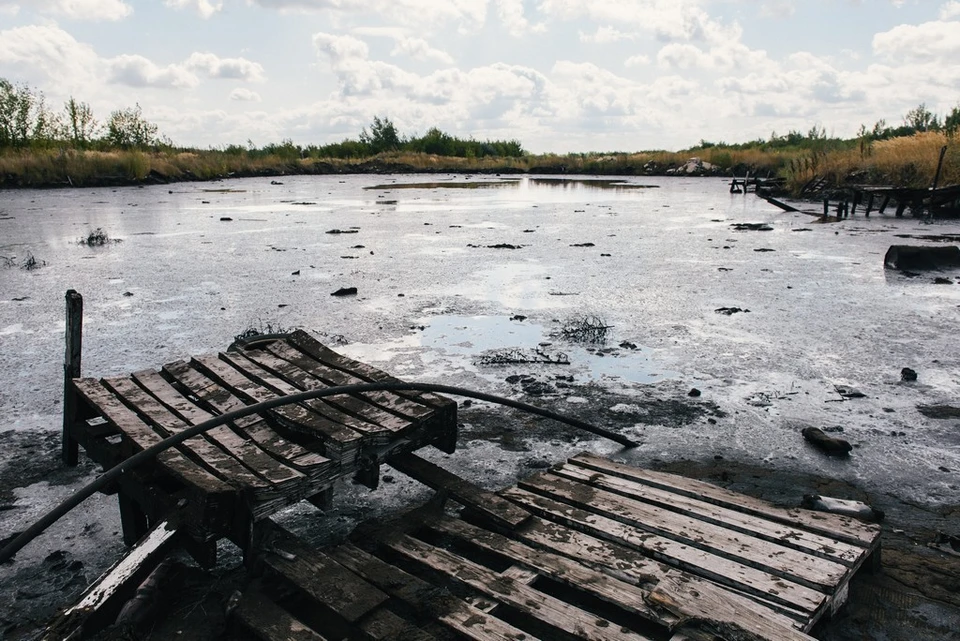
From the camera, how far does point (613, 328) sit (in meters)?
5.87

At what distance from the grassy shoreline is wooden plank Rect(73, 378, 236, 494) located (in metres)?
17.0

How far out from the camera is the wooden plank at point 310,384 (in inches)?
114

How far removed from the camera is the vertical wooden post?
3291mm

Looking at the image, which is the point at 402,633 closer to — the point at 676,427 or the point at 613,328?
the point at 676,427

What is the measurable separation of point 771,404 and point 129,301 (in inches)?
234

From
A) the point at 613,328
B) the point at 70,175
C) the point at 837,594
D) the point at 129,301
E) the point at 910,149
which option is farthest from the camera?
the point at 70,175

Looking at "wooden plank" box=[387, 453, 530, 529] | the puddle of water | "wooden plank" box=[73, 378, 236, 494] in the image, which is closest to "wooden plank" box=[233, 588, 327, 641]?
"wooden plank" box=[73, 378, 236, 494]

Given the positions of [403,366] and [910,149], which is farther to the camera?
[910,149]

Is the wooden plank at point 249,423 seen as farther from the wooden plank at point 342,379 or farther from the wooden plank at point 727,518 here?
the wooden plank at point 727,518

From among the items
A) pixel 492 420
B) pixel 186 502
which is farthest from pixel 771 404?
pixel 186 502

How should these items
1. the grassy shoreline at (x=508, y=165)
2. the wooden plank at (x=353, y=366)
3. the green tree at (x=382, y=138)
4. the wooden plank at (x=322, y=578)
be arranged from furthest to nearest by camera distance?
1. the green tree at (x=382, y=138)
2. the grassy shoreline at (x=508, y=165)
3. the wooden plank at (x=353, y=366)
4. the wooden plank at (x=322, y=578)

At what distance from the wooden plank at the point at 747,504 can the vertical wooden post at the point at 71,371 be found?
2417 millimetres

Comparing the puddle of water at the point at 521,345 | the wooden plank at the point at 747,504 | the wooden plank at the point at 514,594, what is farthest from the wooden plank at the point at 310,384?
the puddle of water at the point at 521,345

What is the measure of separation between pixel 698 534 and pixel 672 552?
0.19 meters
